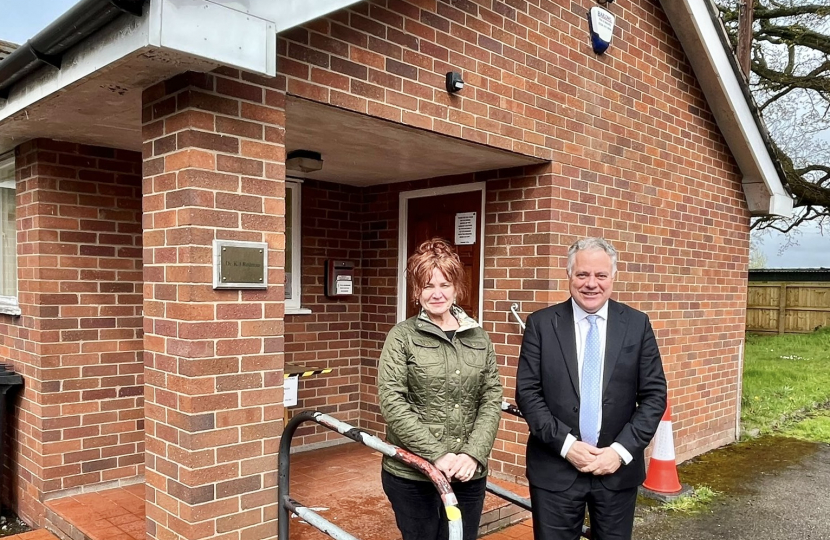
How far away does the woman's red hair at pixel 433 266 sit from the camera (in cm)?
258

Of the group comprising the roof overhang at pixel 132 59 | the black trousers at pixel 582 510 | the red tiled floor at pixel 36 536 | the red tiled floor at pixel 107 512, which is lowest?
the red tiled floor at pixel 36 536

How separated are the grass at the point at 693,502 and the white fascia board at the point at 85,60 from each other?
195 inches

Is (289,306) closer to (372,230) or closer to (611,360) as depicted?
(372,230)

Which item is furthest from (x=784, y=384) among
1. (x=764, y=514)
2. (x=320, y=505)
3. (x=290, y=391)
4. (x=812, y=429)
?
(x=290, y=391)

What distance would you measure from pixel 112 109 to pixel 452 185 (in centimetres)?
273

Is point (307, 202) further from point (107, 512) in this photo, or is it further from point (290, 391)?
point (107, 512)

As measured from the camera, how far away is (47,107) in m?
3.21

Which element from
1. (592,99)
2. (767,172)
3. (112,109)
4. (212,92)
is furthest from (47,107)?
(767,172)

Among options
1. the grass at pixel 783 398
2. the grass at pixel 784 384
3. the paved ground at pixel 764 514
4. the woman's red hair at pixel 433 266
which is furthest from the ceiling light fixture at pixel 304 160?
the grass at pixel 784 384

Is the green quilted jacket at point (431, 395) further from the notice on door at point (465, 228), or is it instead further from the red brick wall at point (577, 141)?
the notice on door at point (465, 228)

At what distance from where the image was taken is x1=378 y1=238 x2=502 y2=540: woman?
97.6 inches

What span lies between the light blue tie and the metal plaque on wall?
1.50m

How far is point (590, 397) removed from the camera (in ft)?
8.71

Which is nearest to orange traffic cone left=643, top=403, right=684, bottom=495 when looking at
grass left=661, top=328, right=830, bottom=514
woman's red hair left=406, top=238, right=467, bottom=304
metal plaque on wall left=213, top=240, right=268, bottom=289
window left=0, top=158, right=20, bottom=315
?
grass left=661, top=328, right=830, bottom=514
